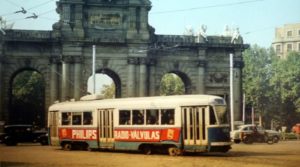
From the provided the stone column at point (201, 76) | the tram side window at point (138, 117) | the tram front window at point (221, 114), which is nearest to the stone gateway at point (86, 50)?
the stone column at point (201, 76)

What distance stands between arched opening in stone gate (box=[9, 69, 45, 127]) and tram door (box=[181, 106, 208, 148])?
165 ft

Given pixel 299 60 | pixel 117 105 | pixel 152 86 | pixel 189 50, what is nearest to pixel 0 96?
pixel 152 86

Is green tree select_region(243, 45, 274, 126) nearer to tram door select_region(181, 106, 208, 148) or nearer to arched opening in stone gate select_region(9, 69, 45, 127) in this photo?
arched opening in stone gate select_region(9, 69, 45, 127)

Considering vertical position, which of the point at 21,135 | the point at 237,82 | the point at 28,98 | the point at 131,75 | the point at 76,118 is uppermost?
the point at 131,75

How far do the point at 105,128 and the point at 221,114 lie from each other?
6.93m

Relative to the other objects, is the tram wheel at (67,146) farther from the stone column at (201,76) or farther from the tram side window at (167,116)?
the stone column at (201,76)

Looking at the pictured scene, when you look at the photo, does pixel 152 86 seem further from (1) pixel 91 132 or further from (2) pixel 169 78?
(2) pixel 169 78

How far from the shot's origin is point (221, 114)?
24578 millimetres

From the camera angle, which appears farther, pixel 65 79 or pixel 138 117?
pixel 65 79

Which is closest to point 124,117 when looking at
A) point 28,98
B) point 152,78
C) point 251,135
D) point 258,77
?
point 251,135

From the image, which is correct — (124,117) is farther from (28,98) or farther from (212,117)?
(28,98)

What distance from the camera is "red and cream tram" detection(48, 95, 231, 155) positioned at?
24250mm

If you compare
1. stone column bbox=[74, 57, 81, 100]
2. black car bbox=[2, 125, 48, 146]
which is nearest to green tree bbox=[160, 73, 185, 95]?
stone column bbox=[74, 57, 81, 100]

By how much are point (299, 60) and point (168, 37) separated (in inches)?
1306
